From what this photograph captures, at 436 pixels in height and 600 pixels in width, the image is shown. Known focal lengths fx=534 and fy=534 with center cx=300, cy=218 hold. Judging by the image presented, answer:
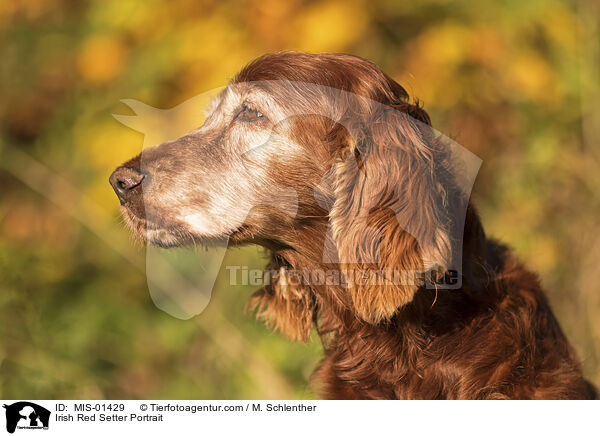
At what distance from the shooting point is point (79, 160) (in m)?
2.91

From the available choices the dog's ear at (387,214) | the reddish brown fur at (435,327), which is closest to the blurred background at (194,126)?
the reddish brown fur at (435,327)

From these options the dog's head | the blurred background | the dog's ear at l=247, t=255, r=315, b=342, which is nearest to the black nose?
the dog's head

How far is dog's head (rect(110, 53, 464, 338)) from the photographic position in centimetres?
192

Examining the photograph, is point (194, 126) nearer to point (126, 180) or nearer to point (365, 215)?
point (126, 180)

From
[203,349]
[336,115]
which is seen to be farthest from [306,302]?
[203,349]

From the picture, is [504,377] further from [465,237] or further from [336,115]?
Result: [336,115]

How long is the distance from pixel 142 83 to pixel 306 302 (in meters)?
1.39

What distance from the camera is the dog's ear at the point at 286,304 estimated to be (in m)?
2.39

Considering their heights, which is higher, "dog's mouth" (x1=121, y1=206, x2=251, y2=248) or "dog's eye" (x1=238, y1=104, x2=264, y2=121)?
"dog's eye" (x1=238, y1=104, x2=264, y2=121)
